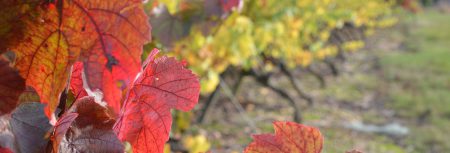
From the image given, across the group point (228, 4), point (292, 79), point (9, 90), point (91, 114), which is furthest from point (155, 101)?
point (292, 79)

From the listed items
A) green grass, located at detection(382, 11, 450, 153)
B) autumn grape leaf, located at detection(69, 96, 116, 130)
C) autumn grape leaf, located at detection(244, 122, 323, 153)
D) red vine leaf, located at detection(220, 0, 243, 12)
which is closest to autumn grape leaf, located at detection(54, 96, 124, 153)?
autumn grape leaf, located at detection(69, 96, 116, 130)

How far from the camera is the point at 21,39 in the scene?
0.60 meters

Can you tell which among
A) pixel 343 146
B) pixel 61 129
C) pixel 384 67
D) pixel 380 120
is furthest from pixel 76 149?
pixel 384 67

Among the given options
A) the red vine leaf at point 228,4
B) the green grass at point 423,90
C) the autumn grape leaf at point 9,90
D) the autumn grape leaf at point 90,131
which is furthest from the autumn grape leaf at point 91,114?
the green grass at point 423,90

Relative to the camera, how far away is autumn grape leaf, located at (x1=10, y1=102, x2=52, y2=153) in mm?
579

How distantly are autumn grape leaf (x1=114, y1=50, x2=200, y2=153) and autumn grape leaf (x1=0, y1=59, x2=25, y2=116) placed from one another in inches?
7.7

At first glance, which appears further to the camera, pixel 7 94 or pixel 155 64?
pixel 155 64

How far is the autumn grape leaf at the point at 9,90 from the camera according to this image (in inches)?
21.1

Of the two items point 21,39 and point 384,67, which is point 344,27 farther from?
point 21,39

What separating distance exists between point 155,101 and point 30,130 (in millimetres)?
179

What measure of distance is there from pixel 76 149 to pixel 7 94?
0.39 ft

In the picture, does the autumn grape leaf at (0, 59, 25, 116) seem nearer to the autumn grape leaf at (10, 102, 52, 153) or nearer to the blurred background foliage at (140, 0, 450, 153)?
the autumn grape leaf at (10, 102, 52, 153)

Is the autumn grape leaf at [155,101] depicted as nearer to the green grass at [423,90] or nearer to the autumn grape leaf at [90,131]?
the autumn grape leaf at [90,131]

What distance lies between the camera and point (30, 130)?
0.59 meters
